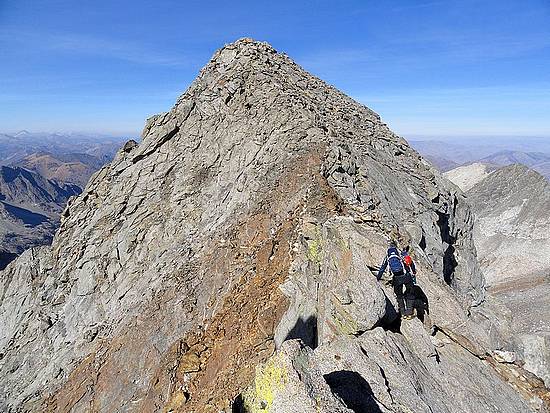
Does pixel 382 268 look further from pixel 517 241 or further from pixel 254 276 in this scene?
pixel 517 241

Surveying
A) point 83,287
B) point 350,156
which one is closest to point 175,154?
point 83,287

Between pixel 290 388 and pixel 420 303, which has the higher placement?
pixel 290 388

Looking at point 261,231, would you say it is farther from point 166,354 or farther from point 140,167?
point 140,167

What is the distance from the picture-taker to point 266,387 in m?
8.47

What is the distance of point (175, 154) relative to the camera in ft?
90.5

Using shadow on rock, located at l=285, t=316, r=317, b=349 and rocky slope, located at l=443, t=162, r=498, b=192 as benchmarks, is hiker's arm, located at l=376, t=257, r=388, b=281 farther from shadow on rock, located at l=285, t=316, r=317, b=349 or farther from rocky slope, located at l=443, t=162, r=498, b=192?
rocky slope, located at l=443, t=162, r=498, b=192

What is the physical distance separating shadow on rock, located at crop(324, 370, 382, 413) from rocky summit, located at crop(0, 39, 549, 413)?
0.13 ft

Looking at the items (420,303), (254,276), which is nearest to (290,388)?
(420,303)

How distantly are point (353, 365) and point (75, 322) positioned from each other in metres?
19.3

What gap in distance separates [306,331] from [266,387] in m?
5.97

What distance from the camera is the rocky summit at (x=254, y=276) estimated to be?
12.6 m

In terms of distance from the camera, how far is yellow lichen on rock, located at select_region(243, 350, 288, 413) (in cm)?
830

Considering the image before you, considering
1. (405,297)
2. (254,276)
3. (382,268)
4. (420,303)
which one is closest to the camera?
(382,268)

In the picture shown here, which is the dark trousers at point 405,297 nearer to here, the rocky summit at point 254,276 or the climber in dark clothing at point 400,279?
the climber in dark clothing at point 400,279
